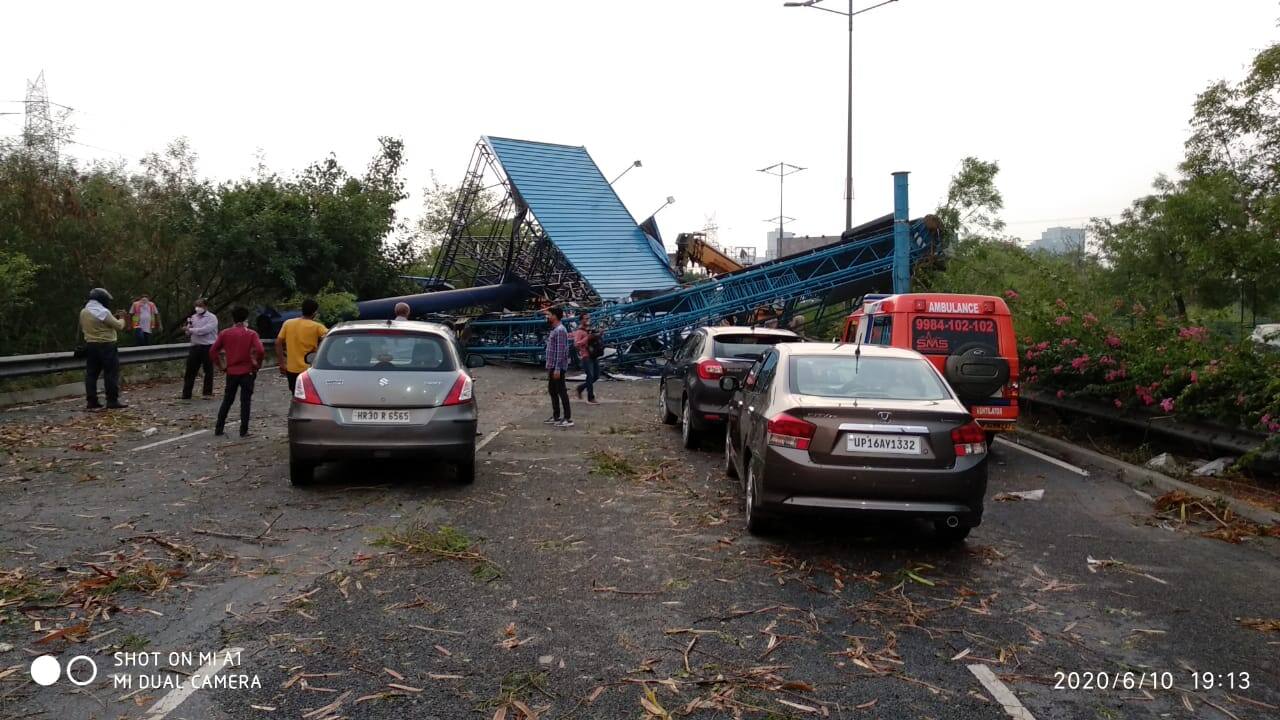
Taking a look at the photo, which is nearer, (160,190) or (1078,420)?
(1078,420)

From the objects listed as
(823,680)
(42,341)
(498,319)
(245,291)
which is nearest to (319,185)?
(245,291)

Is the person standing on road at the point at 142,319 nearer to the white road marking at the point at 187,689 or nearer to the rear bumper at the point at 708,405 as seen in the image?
the rear bumper at the point at 708,405

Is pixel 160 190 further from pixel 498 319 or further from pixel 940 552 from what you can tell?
pixel 940 552

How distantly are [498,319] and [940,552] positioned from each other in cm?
2180

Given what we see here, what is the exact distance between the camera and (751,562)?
6105 millimetres

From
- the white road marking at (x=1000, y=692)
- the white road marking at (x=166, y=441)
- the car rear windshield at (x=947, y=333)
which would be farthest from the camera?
the car rear windshield at (x=947, y=333)

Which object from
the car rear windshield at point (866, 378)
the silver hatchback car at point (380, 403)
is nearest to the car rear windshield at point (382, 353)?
the silver hatchback car at point (380, 403)

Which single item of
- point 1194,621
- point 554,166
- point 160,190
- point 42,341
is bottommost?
point 1194,621

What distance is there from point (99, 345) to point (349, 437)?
24.6ft

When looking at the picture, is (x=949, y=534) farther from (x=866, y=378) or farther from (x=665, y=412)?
(x=665, y=412)

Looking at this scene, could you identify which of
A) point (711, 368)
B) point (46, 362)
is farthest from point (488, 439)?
point (46, 362)

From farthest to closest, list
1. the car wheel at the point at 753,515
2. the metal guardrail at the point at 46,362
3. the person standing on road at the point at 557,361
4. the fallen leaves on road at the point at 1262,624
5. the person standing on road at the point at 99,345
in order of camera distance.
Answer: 1. the metal guardrail at the point at 46,362
2. the person standing on road at the point at 557,361
3. the person standing on road at the point at 99,345
4. the car wheel at the point at 753,515
5. the fallen leaves on road at the point at 1262,624

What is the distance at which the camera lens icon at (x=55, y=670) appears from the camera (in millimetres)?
4000

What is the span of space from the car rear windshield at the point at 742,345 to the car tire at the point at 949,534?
4711 millimetres
